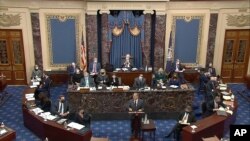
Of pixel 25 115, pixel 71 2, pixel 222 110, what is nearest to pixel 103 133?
pixel 25 115

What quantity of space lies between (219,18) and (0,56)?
33.9 feet

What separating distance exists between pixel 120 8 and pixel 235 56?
6.18 meters

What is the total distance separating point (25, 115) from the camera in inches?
493

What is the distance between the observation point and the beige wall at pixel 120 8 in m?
15.6

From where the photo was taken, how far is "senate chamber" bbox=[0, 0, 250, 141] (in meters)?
13.5

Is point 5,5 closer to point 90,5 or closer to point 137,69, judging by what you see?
point 90,5

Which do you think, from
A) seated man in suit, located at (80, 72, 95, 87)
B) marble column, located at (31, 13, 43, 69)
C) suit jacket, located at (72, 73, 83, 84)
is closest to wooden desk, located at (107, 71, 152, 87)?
suit jacket, located at (72, 73, 83, 84)

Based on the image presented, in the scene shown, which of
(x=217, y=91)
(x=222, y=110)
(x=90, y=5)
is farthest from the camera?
(x=90, y=5)

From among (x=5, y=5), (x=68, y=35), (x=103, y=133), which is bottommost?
(x=103, y=133)

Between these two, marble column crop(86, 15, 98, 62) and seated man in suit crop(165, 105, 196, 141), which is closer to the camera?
seated man in suit crop(165, 105, 196, 141)

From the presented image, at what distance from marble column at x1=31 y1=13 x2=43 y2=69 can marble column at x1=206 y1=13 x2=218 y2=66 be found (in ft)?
26.1

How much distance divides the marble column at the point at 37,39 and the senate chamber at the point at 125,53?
0.05 m

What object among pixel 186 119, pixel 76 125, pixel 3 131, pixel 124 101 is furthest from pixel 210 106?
pixel 3 131

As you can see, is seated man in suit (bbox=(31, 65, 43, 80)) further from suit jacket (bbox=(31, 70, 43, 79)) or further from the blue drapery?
the blue drapery
